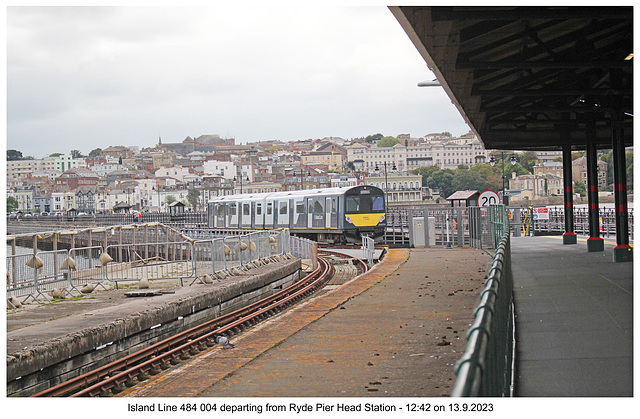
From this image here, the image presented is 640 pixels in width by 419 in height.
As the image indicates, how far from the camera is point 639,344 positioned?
325 inches

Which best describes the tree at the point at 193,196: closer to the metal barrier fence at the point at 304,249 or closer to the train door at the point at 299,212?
the train door at the point at 299,212

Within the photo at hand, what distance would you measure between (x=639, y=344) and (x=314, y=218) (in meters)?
30.5

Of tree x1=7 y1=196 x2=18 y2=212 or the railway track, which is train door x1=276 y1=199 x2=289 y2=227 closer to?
the railway track

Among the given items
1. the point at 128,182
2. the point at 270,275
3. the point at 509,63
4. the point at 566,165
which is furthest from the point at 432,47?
the point at 128,182

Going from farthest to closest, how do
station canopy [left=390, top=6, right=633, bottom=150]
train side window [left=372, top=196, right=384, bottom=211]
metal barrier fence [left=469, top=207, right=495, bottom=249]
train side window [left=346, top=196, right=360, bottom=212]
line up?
train side window [left=372, top=196, right=384, bottom=211]
train side window [left=346, top=196, right=360, bottom=212]
metal barrier fence [left=469, top=207, right=495, bottom=249]
station canopy [left=390, top=6, right=633, bottom=150]

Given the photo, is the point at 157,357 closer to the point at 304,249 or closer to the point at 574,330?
the point at 574,330

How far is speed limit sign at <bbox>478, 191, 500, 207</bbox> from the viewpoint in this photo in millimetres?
25234

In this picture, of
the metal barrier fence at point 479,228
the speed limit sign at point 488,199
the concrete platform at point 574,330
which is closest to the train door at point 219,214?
the metal barrier fence at point 479,228

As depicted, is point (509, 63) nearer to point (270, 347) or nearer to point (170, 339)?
point (270, 347)

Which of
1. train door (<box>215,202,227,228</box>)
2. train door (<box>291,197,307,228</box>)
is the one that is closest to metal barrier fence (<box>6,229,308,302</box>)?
train door (<box>291,197,307,228</box>)

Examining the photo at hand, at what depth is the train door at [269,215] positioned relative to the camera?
41781 millimetres

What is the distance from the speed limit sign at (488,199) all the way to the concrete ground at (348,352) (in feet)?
30.3

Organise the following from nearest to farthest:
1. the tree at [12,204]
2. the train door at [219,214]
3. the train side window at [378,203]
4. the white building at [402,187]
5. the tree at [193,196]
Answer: the train side window at [378,203]
the train door at [219,214]
the white building at [402,187]
the tree at [12,204]
the tree at [193,196]

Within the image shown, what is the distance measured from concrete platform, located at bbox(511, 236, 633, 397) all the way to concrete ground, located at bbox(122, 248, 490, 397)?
2.94 ft
